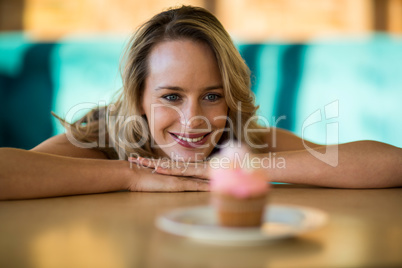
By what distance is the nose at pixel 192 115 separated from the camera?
1414 mm

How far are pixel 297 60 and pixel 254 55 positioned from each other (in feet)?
0.65

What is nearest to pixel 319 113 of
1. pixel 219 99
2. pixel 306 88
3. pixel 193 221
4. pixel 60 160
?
pixel 306 88

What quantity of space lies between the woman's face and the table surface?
0.46 metres

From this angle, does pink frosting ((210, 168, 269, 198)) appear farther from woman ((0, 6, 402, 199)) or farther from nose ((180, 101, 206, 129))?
nose ((180, 101, 206, 129))

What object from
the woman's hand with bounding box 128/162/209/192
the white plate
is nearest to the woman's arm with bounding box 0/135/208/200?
the woman's hand with bounding box 128/162/209/192

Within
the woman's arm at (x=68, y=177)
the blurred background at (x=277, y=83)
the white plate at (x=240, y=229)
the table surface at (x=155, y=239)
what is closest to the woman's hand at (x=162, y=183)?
the woman's arm at (x=68, y=177)

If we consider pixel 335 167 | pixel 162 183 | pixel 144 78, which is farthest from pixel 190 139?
pixel 335 167

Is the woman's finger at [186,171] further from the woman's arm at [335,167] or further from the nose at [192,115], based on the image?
the nose at [192,115]

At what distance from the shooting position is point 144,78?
5.01ft

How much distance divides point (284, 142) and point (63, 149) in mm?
756

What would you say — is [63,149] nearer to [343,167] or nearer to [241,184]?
[343,167]

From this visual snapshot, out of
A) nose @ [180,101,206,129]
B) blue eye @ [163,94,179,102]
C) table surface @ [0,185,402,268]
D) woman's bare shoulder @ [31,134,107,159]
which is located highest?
blue eye @ [163,94,179,102]

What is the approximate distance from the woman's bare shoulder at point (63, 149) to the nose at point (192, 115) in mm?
336

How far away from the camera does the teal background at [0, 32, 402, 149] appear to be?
2.18 m
